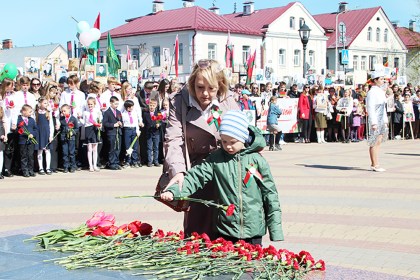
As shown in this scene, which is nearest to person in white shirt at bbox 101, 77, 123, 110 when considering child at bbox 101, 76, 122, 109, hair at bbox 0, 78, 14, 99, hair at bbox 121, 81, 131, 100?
child at bbox 101, 76, 122, 109

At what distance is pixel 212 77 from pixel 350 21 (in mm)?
80445

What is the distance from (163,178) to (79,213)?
479cm

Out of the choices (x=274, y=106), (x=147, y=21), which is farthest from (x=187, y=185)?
(x=147, y=21)

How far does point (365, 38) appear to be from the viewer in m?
81.1

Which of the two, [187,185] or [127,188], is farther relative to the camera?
[127,188]

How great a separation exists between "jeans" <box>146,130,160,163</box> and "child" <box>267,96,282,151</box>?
16.9ft

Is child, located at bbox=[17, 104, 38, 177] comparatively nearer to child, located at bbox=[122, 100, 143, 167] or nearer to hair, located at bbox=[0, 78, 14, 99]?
hair, located at bbox=[0, 78, 14, 99]

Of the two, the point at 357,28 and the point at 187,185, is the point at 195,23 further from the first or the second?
the point at 187,185

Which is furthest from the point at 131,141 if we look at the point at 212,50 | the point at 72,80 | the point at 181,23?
the point at 212,50

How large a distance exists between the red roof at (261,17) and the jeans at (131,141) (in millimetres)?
55359

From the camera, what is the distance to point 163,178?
5039mm

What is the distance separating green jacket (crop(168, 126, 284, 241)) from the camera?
474cm

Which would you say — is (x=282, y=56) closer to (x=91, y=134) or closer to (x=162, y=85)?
(x=162, y=85)

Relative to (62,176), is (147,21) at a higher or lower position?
higher
